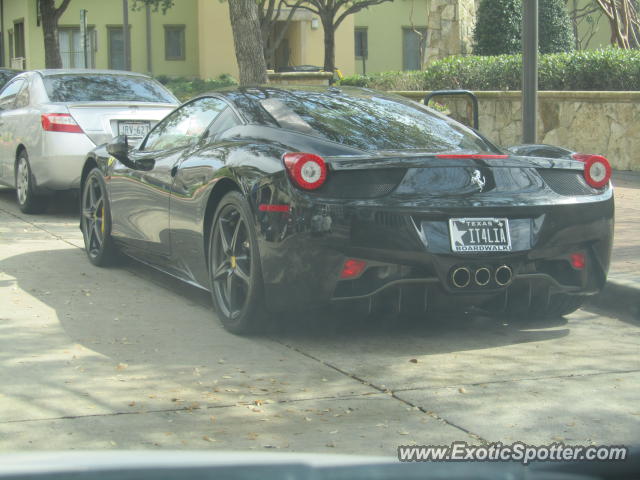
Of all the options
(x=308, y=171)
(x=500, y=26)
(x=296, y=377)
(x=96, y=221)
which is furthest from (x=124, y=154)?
(x=500, y=26)

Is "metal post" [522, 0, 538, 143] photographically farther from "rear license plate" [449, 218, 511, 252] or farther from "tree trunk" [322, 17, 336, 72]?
"tree trunk" [322, 17, 336, 72]

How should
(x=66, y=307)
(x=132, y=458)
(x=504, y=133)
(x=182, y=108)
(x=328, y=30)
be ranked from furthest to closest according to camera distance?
(x=328, y=30)
(x=504, y=133)
(x=182, y=108)
(x=66, y=307)
(x=132, y=458)

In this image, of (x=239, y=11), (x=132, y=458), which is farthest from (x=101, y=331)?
(x=239, y=11)

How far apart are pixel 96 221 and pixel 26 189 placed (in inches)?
148

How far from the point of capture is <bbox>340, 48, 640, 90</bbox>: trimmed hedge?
620 inches

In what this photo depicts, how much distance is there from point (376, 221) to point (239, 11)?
9.32 m

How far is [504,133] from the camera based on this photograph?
16.8 meters

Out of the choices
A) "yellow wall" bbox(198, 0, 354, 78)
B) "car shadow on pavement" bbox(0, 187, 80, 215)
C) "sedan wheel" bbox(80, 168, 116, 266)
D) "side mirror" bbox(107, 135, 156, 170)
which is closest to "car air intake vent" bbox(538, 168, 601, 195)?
"side mirror" bbox(107, 135, 156, 170)

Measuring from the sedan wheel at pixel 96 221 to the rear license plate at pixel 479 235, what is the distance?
348cm

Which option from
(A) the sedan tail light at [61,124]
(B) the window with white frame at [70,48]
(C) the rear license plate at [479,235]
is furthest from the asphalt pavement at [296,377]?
(B) the window with white frame at [70,48]

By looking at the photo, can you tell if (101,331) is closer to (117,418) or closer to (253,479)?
(117,418)

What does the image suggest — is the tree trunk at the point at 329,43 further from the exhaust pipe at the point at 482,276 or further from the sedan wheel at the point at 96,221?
the exhaust pipe at the point at 482,276

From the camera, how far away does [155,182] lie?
7.03 metres

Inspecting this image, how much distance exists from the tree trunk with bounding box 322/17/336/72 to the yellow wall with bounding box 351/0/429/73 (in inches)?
288
